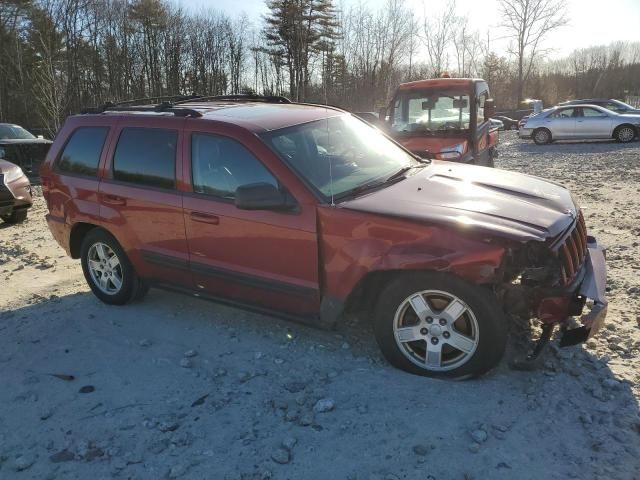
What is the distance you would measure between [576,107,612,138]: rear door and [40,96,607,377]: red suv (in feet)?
55.6

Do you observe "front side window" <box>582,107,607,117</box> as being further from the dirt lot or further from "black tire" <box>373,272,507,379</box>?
"black tire" <box>373,272,507,379</box>

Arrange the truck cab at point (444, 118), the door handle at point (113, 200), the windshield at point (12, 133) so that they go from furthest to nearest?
the windshield at point (12, 133) → the truck cab at point (444, 118) → the door handle at point (113, 200)

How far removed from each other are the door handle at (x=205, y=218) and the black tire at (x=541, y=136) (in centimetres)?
1900

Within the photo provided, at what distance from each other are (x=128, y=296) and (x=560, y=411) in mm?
3651

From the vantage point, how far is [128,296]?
493cm

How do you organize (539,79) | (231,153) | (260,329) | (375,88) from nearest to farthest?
1. (231,153)
2. (260,329)
3. (375,88)
4. (539,79)

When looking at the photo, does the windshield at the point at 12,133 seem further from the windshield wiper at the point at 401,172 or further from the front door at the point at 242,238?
the windshield wiper at the point at 401,172

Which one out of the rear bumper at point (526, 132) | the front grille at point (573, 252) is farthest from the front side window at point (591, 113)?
the front grille at point (573, 252)

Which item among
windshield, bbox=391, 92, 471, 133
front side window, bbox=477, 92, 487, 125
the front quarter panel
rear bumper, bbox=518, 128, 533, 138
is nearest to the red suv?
the front quarter panel

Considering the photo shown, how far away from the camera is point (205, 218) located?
4.07m

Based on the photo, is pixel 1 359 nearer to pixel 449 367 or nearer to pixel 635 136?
pixel 449 367

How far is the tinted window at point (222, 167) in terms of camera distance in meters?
3.89

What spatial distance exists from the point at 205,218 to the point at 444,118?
6.61 m

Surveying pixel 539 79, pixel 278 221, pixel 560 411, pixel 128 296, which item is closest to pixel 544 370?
pixel 560 411
